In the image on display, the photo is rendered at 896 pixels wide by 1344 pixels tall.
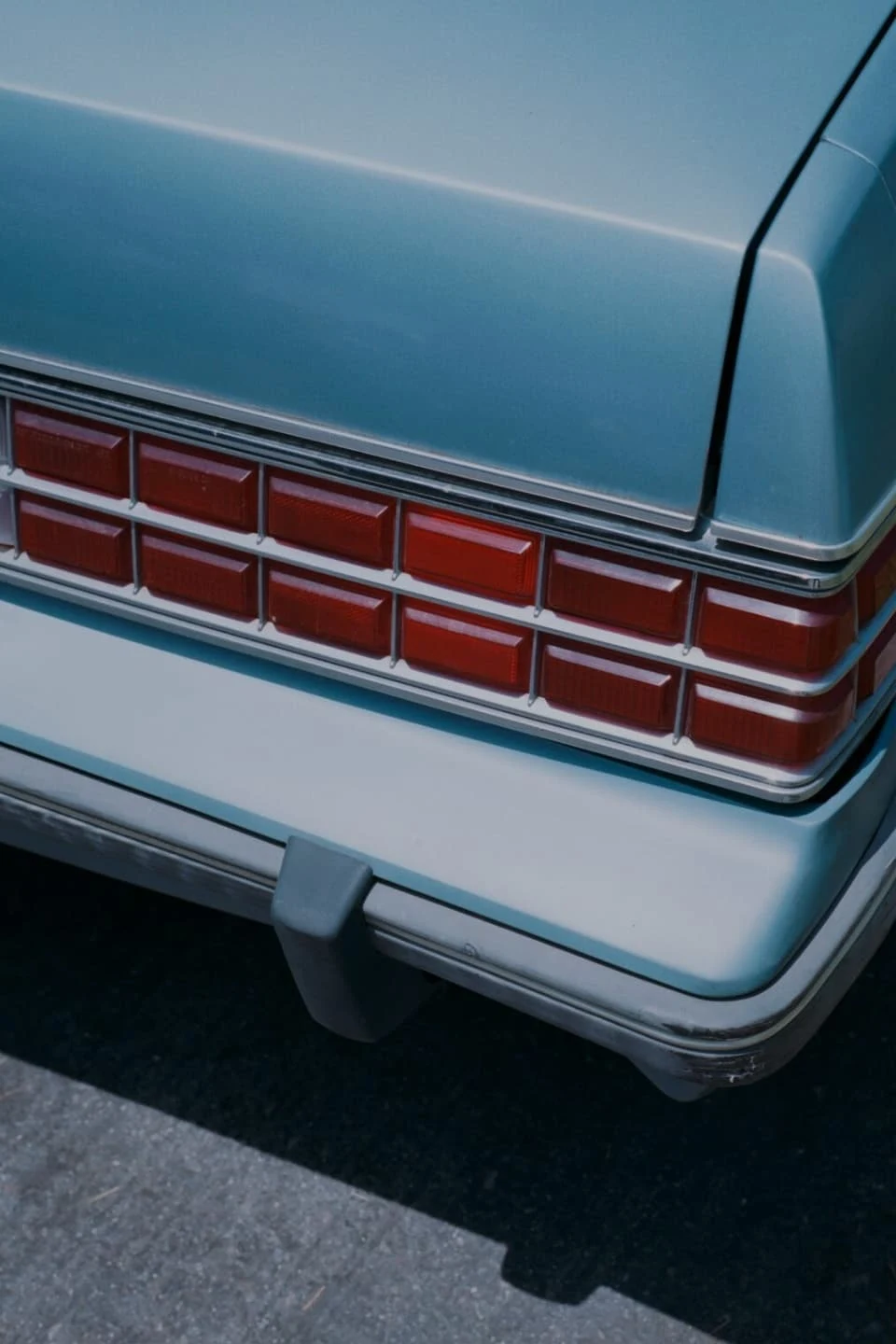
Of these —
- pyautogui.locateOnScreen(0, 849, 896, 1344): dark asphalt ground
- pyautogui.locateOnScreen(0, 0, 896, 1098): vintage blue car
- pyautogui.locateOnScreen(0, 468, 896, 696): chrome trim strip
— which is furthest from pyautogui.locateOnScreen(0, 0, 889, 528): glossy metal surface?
pyautogui.locateOnScreen(0, 849, 896, 1344): dark asphalt ground

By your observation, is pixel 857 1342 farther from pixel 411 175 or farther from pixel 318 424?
pixel 411 175

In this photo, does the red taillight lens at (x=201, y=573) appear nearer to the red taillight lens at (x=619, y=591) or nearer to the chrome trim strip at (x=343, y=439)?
the chrome trim strip at (x=343, y=439)

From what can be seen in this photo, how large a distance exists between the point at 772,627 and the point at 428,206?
1.83 feet

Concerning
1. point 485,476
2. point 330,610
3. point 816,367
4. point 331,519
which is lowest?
point 330,610

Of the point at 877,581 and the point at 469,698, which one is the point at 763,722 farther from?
the point at 469,698

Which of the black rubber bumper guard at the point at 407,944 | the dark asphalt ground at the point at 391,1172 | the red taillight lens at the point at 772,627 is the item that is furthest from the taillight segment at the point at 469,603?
the dark asphalt ground at the point at 391,1172

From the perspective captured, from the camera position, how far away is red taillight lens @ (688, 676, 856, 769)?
179 centimetres

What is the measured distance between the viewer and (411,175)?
173 cm

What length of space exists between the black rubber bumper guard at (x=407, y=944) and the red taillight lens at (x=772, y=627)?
339 millimetres

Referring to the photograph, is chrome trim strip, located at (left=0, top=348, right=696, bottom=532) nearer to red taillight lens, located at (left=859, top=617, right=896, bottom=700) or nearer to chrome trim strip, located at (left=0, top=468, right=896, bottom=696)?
chrome trim strip, located at (left=0, top=468, right=896, bottom=696)

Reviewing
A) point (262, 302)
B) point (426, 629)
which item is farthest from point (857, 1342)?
point (262, 302)

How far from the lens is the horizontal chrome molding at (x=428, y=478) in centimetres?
172

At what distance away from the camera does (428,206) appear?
1.73 m

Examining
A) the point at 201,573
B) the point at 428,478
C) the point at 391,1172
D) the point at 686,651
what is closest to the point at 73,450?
the point at 201,573
